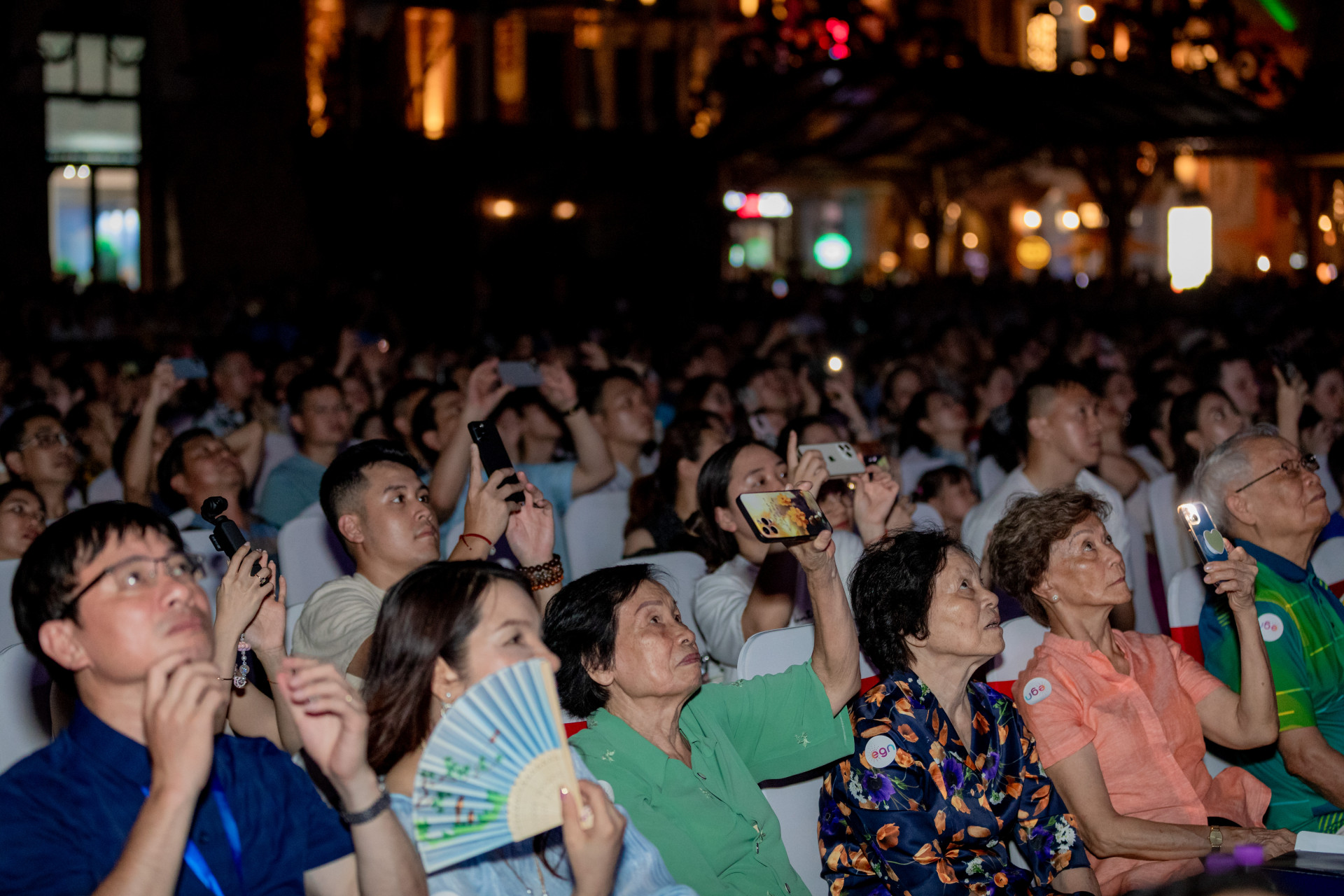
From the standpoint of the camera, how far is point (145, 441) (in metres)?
4.85

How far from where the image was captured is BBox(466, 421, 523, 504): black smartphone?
2988 mm

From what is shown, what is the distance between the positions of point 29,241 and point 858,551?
18205mm

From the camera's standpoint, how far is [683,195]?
19.6 m

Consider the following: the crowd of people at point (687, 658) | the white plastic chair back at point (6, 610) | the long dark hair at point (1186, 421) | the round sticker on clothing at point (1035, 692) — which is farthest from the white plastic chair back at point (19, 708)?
the long dark hair at point (1186, 421)

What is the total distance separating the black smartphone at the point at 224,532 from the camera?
2500 mm

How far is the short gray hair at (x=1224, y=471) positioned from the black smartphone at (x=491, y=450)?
5.80 ft

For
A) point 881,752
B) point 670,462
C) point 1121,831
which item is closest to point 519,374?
point 670,462

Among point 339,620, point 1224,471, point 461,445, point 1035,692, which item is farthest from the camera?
point 461,445

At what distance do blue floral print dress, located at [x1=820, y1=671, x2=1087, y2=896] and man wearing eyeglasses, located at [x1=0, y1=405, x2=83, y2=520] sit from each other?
3.32 metres

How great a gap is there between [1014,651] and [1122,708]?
46cm

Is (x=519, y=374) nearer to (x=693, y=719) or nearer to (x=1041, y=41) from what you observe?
(x=693, y=719)

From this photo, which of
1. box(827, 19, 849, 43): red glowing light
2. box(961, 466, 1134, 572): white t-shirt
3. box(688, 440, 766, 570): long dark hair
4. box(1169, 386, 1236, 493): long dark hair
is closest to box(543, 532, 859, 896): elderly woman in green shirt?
box(688, 440, 766, 570): long dark hair

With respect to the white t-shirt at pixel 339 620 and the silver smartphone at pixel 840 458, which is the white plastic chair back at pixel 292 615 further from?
the silver smartphone at pixel 840 458

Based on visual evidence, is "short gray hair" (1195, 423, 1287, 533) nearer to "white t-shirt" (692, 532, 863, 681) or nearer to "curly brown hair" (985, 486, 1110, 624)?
"curly brown hair" (985, 486, 1110, 624)
